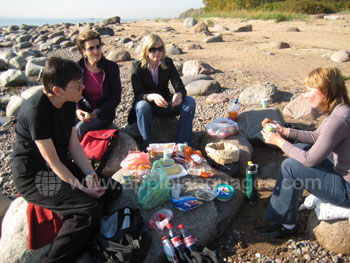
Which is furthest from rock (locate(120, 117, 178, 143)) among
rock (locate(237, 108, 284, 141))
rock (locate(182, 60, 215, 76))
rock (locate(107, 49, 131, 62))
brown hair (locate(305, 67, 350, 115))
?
rock (locate(107, 49, 131, 62))

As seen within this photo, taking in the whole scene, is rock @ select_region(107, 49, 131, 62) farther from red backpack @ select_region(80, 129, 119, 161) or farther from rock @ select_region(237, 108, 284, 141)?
red backpack @ select_region(80, 129, 119, 161)

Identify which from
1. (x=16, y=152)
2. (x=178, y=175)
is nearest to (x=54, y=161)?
(x=16, y=152)

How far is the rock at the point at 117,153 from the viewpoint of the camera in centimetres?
439

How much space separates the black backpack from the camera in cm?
261

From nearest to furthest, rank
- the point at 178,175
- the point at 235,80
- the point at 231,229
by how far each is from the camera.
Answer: the point at 231,229, the point at 178,175, the point at 235,80

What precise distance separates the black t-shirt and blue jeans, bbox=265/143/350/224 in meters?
2.27

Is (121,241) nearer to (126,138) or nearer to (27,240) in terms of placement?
(27,240)

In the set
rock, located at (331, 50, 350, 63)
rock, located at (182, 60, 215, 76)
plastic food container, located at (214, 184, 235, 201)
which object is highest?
rock, located at (331, 50, 350, 63)

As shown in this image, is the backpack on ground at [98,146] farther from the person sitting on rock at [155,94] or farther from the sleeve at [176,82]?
the sleeve at [176,82]

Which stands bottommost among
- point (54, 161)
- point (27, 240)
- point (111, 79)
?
point (27, 240)

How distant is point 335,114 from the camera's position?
2.63m

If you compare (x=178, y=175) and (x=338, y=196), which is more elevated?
(x=338, y=196)

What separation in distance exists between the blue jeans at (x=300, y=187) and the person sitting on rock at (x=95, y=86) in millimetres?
2778

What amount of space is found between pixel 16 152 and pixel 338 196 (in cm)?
303
